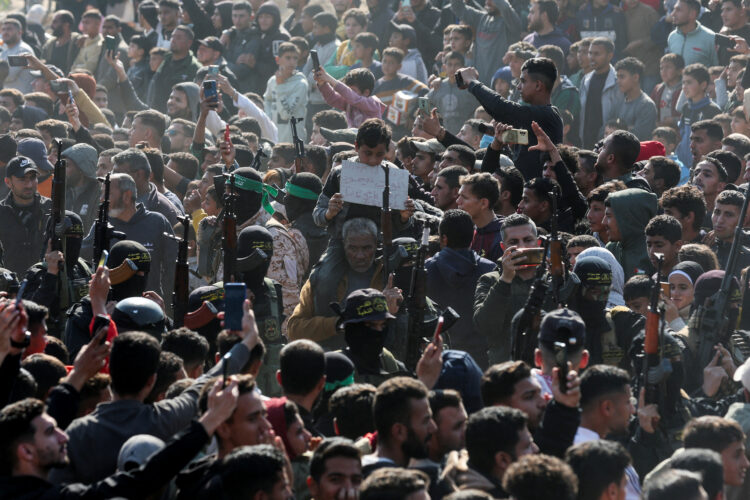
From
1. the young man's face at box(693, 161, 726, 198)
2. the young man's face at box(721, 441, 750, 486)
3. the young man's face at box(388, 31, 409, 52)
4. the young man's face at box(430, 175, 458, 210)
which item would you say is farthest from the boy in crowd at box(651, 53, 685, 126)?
the young man's face at box(721, 441, 750, 486)

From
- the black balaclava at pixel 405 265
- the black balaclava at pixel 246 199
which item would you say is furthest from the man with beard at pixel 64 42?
the black balaclava at pixel 405 265

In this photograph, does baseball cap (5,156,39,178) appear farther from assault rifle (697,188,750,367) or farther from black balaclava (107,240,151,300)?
assault rifle (697,188,750,367)

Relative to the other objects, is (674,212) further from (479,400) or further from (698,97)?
(698,97)

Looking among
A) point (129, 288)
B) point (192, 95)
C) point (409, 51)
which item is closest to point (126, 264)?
point (129, 288)

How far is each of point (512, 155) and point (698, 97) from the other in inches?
157

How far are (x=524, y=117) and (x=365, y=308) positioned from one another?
132 inches

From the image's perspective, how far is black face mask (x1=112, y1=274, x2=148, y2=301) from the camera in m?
7.64

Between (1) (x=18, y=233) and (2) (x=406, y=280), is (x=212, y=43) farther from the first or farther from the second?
(2) (x=406, y=280)

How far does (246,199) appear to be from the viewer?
361 inches

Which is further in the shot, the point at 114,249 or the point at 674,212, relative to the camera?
the point at 674,212

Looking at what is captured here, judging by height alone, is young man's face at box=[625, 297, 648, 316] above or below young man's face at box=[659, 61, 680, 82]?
below

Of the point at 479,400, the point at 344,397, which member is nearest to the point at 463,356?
the point at 479,400

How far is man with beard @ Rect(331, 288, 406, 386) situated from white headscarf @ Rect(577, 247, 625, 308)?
65.8 inches

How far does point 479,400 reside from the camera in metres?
6.48
